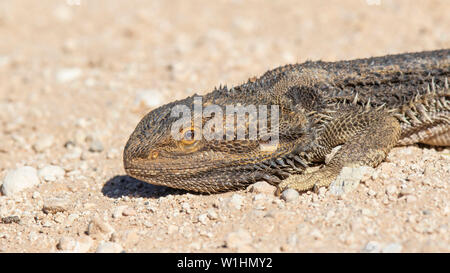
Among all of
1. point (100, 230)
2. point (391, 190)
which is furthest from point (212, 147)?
point (391, 190)

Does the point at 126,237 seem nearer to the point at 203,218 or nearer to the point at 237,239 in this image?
the point at 203,218

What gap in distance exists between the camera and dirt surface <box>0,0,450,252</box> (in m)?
4.75

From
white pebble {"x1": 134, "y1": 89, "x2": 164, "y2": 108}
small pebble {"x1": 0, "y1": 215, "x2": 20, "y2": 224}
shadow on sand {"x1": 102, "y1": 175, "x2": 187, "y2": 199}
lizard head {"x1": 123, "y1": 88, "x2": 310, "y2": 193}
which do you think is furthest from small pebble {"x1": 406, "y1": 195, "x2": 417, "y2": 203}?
white pebble {"x1": 134, "y1": 89, "x2": 164, "y2": 108}

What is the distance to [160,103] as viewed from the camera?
859 cm

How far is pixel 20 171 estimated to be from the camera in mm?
6738

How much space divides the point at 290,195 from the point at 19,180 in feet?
12.4

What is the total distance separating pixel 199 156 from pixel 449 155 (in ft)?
10.3

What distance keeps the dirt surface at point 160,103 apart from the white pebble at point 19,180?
15cm

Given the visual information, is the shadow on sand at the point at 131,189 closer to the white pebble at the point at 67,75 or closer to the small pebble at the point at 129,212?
the small pebble at the point at 129,212

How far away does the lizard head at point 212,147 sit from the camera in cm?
543

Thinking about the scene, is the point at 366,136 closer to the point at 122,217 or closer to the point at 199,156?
the point at 199,156

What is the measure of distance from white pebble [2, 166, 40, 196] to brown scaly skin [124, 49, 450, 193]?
1924mm
